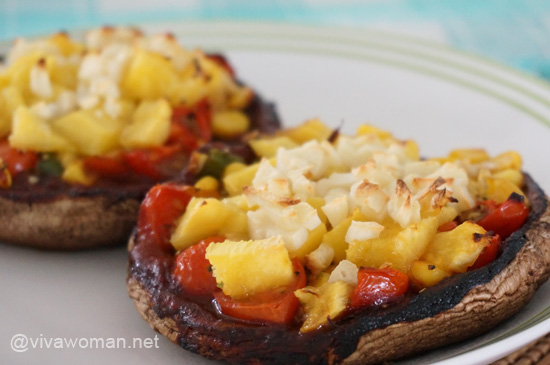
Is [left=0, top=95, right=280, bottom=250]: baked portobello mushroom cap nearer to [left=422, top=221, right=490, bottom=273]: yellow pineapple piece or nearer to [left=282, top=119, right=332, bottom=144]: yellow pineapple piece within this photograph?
[left=282, top=119, right=332, bottom=144]: yellow pineapple piece

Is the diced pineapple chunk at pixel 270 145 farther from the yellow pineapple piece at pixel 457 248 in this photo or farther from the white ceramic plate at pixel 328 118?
the yellow pineapple piece at pixel 457 248

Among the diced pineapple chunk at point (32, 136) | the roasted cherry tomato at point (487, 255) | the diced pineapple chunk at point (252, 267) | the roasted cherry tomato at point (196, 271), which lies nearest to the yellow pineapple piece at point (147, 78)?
the diced pineapple chunk at point (32, 136)

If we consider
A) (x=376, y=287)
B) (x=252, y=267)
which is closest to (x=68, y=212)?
(x=252, y=267)

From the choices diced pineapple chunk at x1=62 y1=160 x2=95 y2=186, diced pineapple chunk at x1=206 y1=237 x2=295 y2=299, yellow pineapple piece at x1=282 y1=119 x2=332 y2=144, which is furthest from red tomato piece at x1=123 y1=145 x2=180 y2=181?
diced pineapple chunk at x1=206 y1=237 x2=295 y2=299

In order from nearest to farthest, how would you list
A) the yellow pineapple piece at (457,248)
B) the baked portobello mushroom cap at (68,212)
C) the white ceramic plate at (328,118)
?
the yellow pineapple piece at (457,248)
the white ceramic plate at (328,118)
the baked portobello mushroom cap at (68,212)

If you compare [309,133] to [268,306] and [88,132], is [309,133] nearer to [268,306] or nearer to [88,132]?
[88,132]

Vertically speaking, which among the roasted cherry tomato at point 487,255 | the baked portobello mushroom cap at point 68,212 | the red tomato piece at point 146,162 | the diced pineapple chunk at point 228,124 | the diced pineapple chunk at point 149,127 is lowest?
the baked portobello mushroom cap at point 68,212
